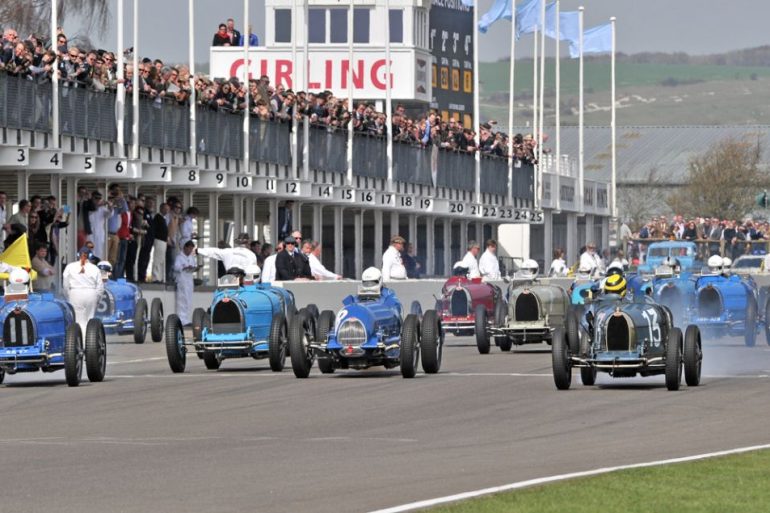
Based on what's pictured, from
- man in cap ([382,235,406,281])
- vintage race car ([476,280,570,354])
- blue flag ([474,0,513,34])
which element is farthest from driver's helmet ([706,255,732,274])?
blue flag ([474,0,513,34])

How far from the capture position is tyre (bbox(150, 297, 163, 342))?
37.9 meters

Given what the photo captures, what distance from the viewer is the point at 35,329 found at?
25938mm

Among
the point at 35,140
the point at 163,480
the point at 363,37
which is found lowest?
the point at 163,480

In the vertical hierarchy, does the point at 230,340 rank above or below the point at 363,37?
below

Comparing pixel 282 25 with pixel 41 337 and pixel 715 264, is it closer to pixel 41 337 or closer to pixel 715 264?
pixel 715 264

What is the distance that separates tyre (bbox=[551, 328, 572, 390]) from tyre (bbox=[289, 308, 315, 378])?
12.4 ft

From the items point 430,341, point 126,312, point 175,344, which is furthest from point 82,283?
point 430,341

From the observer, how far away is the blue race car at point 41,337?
84.9ft

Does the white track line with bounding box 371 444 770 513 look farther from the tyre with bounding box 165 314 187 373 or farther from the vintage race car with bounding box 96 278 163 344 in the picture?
the vintage race car with bounding box 96 278 163 344

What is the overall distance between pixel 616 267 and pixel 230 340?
18.0 feet

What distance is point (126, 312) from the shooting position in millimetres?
38469

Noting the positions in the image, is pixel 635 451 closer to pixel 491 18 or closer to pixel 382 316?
pixel 382 316

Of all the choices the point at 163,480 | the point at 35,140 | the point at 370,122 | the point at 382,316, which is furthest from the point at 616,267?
the point at 370,122

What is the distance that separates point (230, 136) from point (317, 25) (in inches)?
1100
